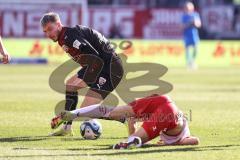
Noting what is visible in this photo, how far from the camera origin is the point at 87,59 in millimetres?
13828

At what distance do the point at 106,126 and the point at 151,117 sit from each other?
134 inches

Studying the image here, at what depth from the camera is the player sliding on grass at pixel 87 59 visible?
1341 centimetres

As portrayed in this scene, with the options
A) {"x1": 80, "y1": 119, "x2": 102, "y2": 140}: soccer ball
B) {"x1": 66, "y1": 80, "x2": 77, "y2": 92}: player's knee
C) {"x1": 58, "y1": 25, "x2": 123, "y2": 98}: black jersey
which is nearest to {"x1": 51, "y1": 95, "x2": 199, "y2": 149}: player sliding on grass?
{"x1": 80, "y1": 119, "x2": 102, "y2": 140}: soccer ball

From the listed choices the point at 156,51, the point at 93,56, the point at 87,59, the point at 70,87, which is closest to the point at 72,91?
the point at 70,87

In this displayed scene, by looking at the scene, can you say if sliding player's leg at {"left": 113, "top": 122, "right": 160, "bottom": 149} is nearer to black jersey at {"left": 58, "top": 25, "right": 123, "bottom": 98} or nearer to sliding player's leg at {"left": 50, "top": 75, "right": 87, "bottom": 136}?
black jersey at {"left": 58, "top": 25, "right": 123, "bottom": 98}

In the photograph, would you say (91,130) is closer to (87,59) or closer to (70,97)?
(70,97)

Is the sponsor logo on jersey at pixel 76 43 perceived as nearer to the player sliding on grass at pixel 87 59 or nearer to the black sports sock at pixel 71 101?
the player sliding on grass at pixel 87 59

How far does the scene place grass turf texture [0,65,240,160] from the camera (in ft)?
37.8

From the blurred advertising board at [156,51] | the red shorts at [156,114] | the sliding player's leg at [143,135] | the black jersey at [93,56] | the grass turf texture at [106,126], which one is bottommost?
the blurred advertising board at [156,51]

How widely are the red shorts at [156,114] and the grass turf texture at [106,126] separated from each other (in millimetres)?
320

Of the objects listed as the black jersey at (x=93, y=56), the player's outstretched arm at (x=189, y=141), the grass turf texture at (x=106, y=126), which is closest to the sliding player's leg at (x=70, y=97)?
the black jersey at (x=93, y=56)

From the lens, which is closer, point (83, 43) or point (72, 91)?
point (83, 43)

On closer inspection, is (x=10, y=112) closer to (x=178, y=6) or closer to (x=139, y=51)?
(x=139, y=51)

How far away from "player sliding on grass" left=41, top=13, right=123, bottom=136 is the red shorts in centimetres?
123
